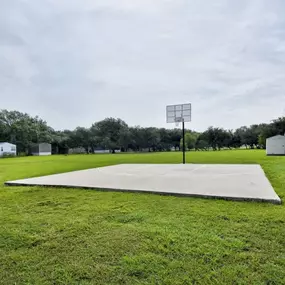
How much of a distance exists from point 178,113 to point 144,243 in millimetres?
12836

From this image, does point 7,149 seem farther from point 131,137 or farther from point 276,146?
point 276,146

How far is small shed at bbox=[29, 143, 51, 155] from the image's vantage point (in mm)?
38781

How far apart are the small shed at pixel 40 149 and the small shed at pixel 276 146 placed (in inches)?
1373

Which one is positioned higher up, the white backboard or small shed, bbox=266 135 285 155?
the white backboard

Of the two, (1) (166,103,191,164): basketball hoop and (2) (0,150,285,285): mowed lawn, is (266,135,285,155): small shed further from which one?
(2) (0,150,285,285): mowed lawn

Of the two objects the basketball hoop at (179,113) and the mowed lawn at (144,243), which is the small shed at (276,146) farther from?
the mowed lawn at (144,243)

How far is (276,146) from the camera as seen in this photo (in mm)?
19625

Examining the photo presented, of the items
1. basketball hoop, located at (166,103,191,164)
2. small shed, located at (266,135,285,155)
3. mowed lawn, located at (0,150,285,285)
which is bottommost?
mowed lawn, located at (0,150,285,285)

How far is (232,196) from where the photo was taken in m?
3.89

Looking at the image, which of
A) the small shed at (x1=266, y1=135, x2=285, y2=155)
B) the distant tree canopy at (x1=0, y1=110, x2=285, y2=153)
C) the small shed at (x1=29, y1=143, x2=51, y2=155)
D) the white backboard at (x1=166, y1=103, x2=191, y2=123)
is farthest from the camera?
the distant tree canopy at (x1=0, y1=110, x2=285, y2=153)

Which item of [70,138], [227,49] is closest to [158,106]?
[227,49]

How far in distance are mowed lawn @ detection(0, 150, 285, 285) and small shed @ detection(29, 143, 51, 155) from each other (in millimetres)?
38469

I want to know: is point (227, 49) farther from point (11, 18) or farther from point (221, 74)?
point (11, 18)

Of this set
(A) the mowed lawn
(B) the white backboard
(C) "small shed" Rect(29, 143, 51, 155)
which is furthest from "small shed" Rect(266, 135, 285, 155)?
(C) "small shed" Rect(29, 143, 51, 155)
